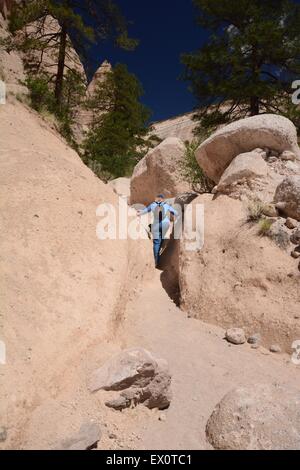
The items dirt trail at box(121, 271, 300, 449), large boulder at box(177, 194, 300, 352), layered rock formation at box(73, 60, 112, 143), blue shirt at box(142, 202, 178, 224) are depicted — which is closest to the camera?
dirt trail at box(121, 271, 300, 449)

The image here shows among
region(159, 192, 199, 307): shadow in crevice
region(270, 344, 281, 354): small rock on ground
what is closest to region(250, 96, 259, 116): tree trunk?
region(159, 192, 199, 307): shadow in crevice

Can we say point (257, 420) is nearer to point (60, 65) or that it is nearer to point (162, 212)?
point (162, 212)

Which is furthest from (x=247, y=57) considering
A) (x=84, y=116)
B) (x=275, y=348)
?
(x=84, y=116)

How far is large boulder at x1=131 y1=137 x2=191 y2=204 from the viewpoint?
8.65 metres

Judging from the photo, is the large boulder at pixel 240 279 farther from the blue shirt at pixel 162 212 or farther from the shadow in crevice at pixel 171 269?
the blue shirt at pixel 162 212

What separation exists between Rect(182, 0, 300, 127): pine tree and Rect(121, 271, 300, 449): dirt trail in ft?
26.0

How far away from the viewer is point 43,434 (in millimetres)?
2199

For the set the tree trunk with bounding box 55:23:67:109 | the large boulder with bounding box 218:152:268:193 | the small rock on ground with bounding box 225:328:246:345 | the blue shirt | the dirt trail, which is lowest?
the dirt trail

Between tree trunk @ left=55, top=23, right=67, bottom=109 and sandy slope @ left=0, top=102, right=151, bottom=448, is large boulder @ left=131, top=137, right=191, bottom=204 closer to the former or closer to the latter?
sandy slope @ left=0, top=102, right=151, bottom=448

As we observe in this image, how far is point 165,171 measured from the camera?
877 centimetres

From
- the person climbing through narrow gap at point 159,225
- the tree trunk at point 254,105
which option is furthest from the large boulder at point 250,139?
the tree trunk at point 254,105

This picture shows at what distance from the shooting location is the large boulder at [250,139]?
571 cm

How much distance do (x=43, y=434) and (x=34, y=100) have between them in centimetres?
861

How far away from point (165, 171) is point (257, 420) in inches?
280
